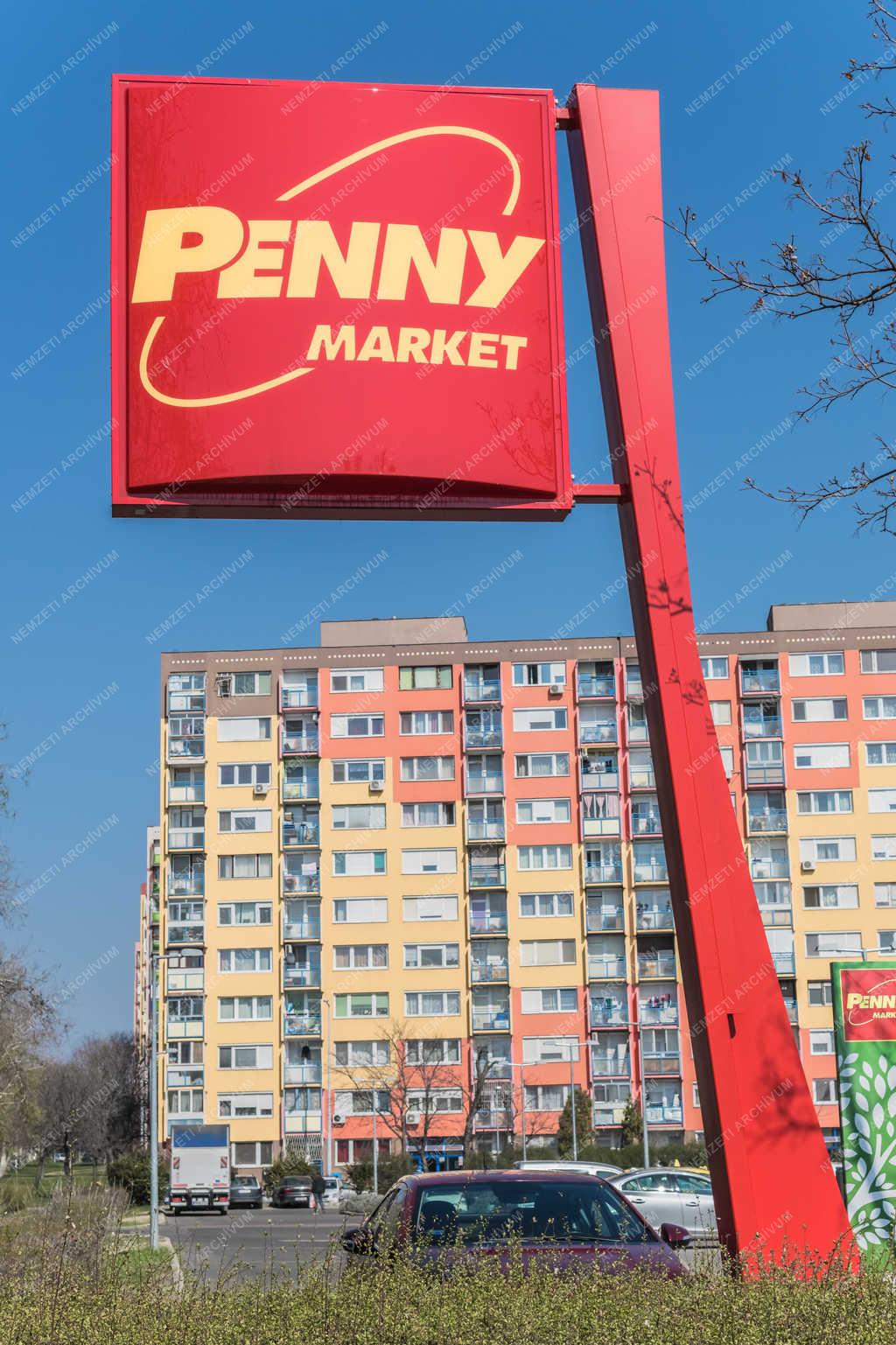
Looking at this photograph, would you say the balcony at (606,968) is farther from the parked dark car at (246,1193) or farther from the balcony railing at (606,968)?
the parked dark car at (246,1193)

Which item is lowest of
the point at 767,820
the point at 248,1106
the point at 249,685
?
the point at 248,1106

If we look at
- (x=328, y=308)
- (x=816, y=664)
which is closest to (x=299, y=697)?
(x=816, y=664)

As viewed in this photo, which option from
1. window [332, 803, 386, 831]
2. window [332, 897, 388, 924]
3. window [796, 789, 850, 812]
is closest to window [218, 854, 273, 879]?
window [332, 803, 386, 831]

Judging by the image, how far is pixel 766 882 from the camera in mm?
79938

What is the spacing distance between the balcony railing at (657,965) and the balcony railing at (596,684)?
12976mm

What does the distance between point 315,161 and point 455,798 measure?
69035mm

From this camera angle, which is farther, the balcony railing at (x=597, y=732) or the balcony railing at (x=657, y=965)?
the balcony railing at (x=597, y=732)

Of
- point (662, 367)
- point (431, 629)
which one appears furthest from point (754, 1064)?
point (431, 629)

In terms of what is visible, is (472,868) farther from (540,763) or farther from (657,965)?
(657,965)

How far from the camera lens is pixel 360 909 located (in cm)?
8100

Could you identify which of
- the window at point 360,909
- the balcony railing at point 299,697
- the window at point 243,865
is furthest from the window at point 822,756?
the window at point 243,865

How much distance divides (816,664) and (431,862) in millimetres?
21450

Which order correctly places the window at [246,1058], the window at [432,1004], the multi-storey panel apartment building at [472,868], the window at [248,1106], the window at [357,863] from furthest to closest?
the window at [357,863] < the window at [246,1058] < the window at [432,1004] < the window at [248,1106] < the multi-storey panel apartment building at [472,868]

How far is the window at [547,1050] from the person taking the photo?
254ft
